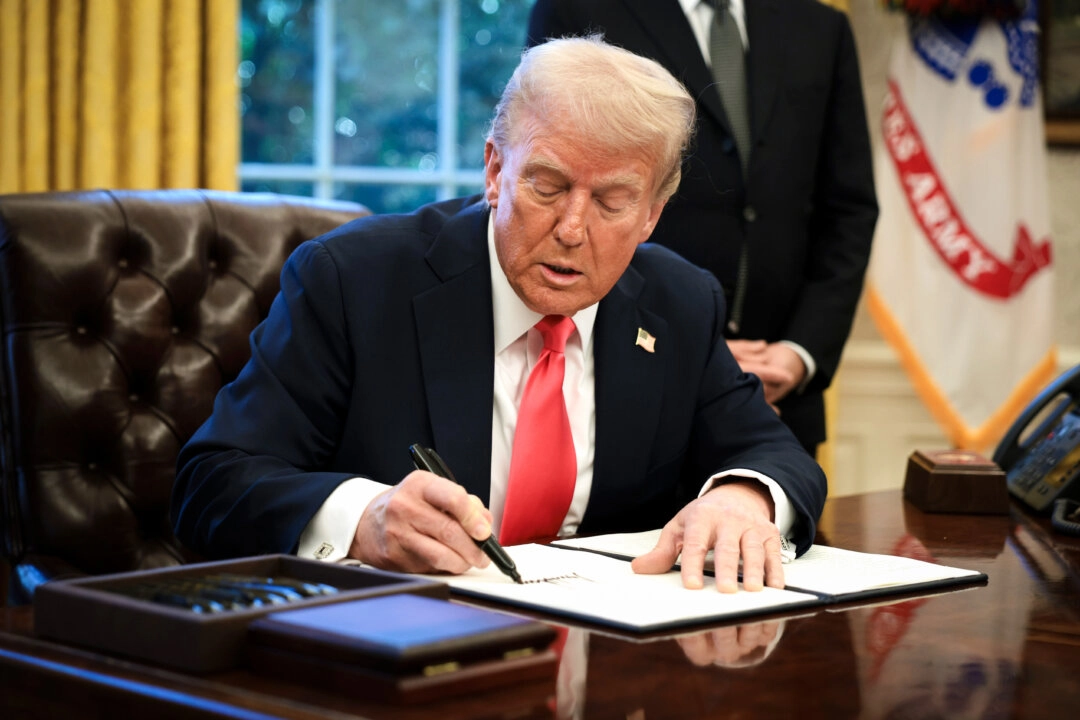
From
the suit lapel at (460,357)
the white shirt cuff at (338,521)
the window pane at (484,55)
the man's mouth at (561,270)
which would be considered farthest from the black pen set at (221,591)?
the window pane at (484,55)

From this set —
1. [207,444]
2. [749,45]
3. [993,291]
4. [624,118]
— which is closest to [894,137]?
[993,291]

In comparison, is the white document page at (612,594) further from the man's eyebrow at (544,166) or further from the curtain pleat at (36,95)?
the curtain pleat at (36,95)

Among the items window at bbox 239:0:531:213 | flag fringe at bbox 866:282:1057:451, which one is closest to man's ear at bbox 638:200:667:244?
window at bbox 239:0:531:213

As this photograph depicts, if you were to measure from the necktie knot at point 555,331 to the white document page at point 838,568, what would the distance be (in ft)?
1.11

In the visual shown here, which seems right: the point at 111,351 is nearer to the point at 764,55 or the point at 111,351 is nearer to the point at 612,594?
the point at 612,594

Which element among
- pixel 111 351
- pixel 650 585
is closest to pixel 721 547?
pixel 650 585

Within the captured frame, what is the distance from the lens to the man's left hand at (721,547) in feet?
4.83

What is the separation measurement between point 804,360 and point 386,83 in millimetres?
2157

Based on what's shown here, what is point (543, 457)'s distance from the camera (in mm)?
1943

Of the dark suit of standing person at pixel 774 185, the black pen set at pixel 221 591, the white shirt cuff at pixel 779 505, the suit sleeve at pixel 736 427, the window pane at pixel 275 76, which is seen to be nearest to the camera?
the black pen set at pixel 221 591

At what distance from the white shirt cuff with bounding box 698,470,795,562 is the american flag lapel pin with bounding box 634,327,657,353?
333 millimetres

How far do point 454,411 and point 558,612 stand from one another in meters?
0.68

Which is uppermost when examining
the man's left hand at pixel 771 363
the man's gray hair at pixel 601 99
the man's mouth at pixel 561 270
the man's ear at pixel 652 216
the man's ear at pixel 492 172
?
the man's gray hair at pixel 601 99

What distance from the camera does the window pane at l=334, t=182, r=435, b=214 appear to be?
14.7 feet
